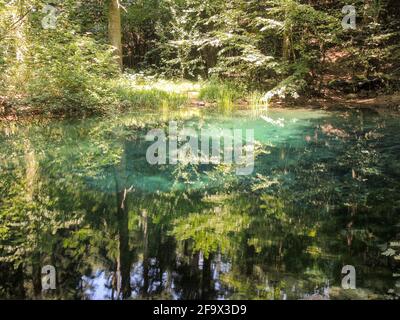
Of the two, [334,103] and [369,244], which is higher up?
[334,103]

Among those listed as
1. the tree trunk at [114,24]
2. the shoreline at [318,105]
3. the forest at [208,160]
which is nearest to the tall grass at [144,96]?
the forest at [208,160]

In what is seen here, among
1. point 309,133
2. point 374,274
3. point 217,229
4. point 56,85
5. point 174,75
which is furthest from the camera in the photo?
point 174,75

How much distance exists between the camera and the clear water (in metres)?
2.86

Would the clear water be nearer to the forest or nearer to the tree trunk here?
the forest

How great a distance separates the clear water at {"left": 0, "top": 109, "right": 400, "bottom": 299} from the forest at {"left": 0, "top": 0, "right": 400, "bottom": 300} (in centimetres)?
2

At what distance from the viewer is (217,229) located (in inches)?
151

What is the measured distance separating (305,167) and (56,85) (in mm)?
6644

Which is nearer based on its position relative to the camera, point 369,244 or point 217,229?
point 369,244

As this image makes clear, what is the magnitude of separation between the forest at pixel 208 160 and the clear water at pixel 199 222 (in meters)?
0.02

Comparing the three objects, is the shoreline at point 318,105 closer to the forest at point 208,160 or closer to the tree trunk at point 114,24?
the forest at point 208,160

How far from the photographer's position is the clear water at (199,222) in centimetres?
286

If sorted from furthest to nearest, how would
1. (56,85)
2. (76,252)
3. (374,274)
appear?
1. (56,85)
2. (76,252)
3. (374,274)
